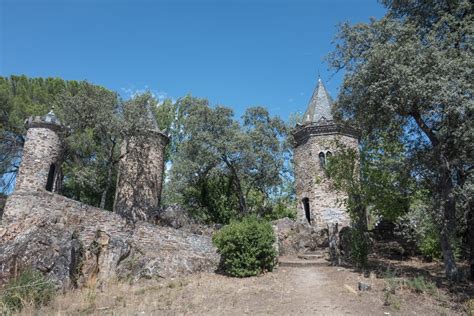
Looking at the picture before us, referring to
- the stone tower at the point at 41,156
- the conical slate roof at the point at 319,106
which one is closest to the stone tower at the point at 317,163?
the conical slate roof at the point at 319,106

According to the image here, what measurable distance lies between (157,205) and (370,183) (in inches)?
500

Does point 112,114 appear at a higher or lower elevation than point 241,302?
higher

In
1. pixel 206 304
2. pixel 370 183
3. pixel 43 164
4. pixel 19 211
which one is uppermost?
pixel 43 164

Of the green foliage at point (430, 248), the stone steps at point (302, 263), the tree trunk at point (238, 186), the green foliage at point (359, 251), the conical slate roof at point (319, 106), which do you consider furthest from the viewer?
the conical slate roof at point (319, 106)

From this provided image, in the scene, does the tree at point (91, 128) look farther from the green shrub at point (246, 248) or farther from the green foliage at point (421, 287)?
the green foliage at point (421, 287)

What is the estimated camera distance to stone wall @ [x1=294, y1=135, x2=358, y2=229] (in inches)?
A: 855

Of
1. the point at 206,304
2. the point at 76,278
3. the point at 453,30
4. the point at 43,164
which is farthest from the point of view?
the point at 43,164

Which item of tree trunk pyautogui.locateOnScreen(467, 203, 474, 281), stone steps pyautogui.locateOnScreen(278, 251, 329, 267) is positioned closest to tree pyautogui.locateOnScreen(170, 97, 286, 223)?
stone steps pyautogui.locateOnScreen(278, 251, 329, 267)

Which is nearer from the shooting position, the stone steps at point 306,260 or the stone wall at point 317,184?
the stone steps at point 306,260

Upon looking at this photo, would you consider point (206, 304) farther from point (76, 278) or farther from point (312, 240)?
point (312, 240)

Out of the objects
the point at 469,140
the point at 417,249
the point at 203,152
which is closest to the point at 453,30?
the point at 469,140

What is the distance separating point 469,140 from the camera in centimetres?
945

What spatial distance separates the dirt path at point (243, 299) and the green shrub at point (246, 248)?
49cm

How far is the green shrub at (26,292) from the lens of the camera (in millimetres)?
7886
